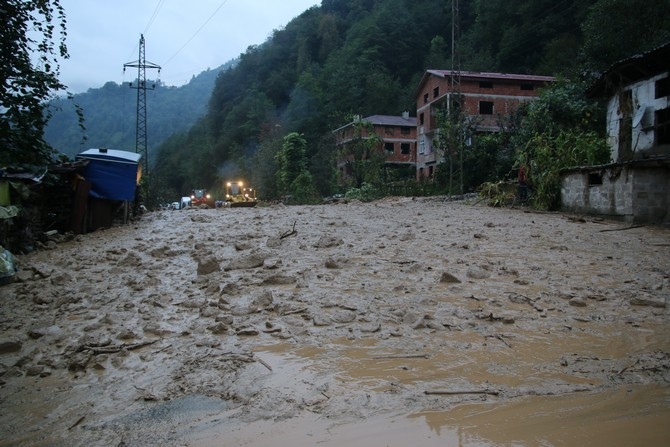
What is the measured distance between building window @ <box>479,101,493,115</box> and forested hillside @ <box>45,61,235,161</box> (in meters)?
50.3

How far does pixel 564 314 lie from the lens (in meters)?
4.03

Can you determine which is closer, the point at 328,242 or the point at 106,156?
the point at 328,242

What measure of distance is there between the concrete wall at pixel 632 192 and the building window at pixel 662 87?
13.9 ft

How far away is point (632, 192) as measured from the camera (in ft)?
35.6

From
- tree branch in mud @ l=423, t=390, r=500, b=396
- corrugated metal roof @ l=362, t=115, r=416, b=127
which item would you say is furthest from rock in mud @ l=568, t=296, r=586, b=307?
corrugated metal roof @ l=362, t=115, r=416, b=127

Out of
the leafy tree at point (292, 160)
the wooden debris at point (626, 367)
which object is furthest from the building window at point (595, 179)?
the leafy tree at point (292, 160)

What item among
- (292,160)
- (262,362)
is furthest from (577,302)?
(292,160)

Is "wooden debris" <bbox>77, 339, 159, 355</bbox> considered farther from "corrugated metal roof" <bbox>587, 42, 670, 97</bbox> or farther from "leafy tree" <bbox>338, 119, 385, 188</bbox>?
"leafy tree" <bbox>338, 119, 385, 188</bbox>

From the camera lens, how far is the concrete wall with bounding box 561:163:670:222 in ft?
35.3

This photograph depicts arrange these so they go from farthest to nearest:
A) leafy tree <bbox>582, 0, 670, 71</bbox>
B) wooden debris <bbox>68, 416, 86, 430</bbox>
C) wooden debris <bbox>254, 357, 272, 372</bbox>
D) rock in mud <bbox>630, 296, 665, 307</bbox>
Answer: leafy tree <bbox>582, 0, 670, 71</bbox> → rock in mud <bbox>630, 296, 665, 307</bbox> → wooden debris <bbox>254, 357, 272, 372</bbox> → wooden debris <bbox>68, 416, 86, 430</bbox>

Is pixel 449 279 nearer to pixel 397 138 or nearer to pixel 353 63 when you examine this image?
pixel 397 138

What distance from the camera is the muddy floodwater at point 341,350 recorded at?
2.31m

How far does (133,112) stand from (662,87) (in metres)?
102

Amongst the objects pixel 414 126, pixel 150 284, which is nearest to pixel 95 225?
pixel 150 284
